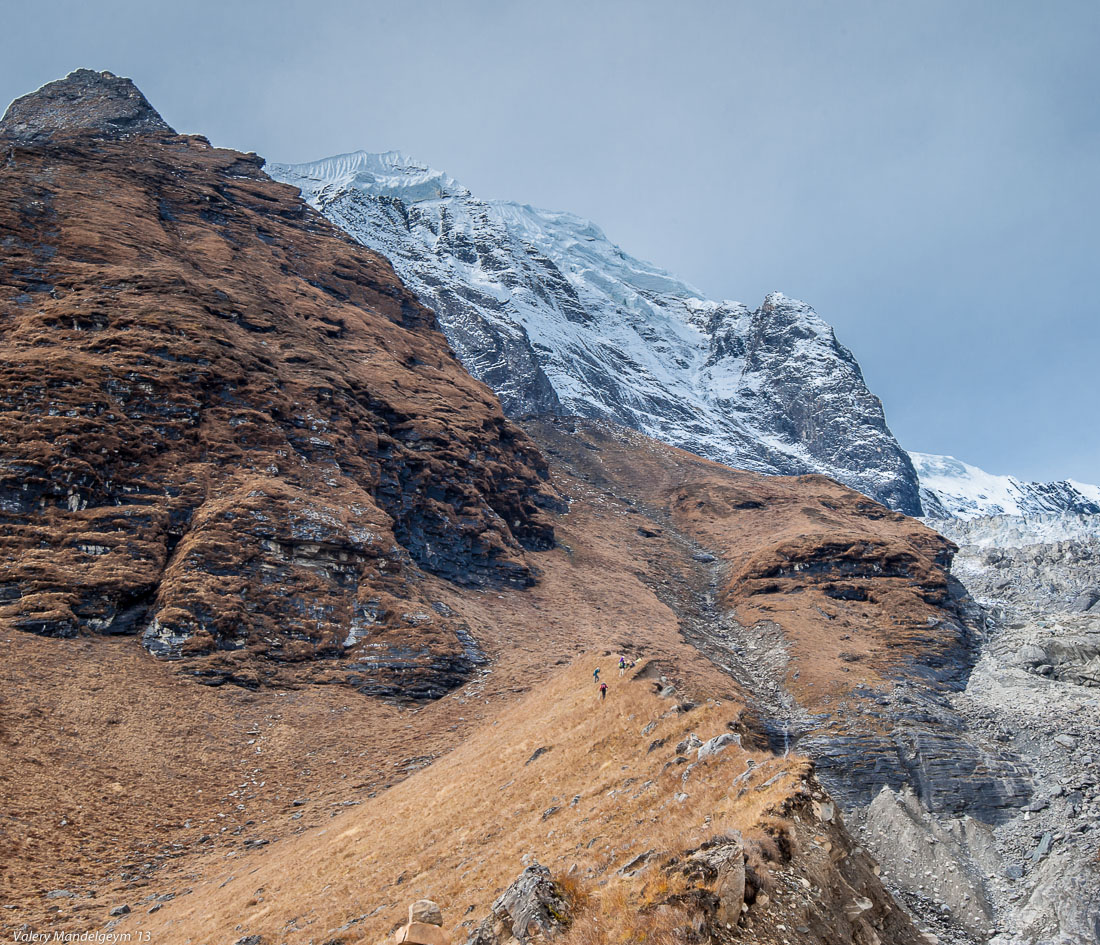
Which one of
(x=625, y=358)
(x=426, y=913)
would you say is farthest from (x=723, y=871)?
(x=625, y=358)

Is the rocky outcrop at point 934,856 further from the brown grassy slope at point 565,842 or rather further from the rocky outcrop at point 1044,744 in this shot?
the brown grassy slope at point 565,842

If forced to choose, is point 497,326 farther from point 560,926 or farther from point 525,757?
point 560,926

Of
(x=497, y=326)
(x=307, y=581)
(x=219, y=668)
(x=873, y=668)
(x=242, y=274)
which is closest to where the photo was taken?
(x=219, y=668)

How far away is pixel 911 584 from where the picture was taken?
196 ft

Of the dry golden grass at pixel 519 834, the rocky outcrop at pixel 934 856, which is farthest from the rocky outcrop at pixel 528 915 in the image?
the rocky outcrop at pixel 934 856

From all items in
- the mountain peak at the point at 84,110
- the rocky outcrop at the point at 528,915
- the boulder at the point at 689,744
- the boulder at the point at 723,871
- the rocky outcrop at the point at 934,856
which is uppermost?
the mountain peak at the point at 84,110

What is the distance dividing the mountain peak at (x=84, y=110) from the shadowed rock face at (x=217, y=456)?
30.0 m

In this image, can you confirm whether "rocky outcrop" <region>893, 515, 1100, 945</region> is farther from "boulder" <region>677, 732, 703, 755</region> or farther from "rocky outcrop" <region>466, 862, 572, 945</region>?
"rocky outcrop" <region>466, 862, 572, 945</region>

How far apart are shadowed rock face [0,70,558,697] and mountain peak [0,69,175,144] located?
2999cm

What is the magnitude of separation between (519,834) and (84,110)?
11884cm

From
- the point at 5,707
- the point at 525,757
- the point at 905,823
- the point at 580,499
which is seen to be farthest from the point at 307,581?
the point at 580,499

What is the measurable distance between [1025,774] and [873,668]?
11.5m

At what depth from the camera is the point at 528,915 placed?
8.64 metres

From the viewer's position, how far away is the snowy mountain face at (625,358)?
124625 millimetres
